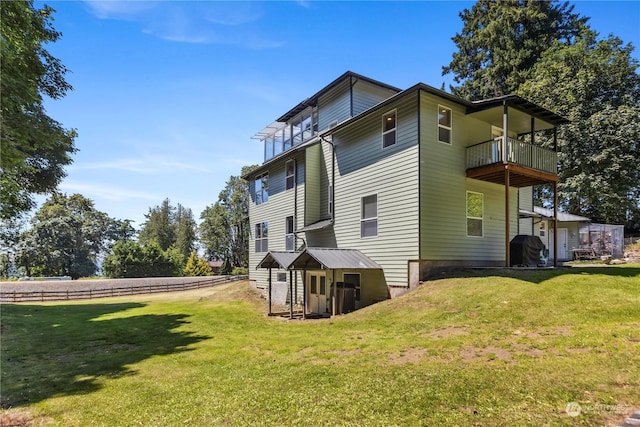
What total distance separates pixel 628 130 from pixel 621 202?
16.2 ft

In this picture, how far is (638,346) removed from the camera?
5973 millimetres

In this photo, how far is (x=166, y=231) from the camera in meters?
61.9

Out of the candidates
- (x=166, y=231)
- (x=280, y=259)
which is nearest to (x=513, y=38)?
(x=280, y=259)

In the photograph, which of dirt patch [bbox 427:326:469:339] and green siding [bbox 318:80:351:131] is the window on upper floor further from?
dirt patch [bbox 427:326:469:339]

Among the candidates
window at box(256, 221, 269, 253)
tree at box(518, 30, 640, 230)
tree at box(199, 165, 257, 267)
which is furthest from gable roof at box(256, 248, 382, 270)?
tree at box(199, 165, 257, 267)

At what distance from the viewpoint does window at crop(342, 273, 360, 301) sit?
49.2 ft

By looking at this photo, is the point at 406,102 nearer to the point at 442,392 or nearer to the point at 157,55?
the point at 157,55

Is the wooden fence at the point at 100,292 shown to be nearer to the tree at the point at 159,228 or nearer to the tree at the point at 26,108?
the tree at the point at 26,108

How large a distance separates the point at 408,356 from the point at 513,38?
1528 inches

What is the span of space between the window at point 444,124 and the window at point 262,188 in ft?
38.0

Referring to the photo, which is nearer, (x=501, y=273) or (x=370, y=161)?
(x=501, y=273)

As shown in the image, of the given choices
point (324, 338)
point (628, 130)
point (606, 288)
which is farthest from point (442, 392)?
point (628, 130)

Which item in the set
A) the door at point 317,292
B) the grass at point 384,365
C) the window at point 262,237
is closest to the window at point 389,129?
the grass at point 384,365

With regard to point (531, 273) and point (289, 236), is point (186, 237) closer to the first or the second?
point (289, 236)
